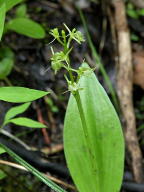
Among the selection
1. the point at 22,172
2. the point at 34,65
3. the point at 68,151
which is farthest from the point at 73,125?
the point at 34,65

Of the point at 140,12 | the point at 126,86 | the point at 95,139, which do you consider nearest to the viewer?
the point at 95,139

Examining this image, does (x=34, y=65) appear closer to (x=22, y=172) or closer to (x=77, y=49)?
(x=77, y=49)

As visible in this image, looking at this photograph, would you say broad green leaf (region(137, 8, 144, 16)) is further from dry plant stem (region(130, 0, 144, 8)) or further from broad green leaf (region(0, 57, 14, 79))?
broad green leaf (region(0, 57, 14, 79))

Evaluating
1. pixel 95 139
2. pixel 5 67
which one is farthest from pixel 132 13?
pixel 95 139

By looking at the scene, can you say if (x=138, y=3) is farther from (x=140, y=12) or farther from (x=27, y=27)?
(x=27, y=27)

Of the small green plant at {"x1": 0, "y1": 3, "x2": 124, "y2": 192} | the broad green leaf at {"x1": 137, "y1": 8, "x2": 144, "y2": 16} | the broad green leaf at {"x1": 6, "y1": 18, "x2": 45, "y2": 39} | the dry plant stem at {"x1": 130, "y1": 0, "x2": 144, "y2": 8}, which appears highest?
the dry plant stem at {"x1": 130, "y1": 0, "x2": 144, "y2": 8}

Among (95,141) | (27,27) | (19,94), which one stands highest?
(27,27)

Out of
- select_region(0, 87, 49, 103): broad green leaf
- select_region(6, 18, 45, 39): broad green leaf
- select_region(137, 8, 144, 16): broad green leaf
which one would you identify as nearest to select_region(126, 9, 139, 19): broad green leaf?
select_region(137, 8, 144, 16): broad green leaf
